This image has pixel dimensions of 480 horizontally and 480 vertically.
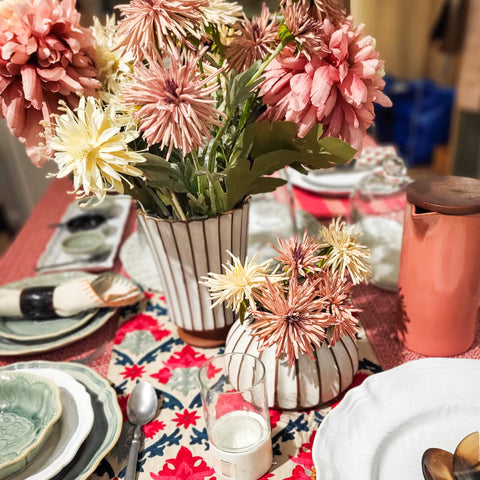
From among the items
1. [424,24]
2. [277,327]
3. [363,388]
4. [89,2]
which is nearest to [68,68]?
[277,327]

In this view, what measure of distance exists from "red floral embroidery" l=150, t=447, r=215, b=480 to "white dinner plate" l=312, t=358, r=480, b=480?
130mm

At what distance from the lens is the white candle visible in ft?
1.63

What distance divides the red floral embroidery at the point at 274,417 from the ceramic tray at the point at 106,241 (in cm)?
46

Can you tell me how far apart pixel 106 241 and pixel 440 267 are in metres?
0.66

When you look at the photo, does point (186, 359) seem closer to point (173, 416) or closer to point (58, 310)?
point (173, 416)

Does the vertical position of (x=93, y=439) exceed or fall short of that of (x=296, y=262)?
it falls short

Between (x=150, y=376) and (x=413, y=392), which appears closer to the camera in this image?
(x=413, y=392)

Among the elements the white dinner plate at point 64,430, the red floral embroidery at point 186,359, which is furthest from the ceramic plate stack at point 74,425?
the red floral embroidery at point 186,359

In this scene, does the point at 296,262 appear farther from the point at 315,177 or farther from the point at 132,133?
the point at 315,177

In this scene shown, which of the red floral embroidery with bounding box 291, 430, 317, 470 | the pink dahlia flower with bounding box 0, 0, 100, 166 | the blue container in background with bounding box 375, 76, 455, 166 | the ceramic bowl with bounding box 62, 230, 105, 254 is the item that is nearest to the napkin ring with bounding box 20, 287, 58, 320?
the ceramic bowl with bounding box 62, 230, 105, 254

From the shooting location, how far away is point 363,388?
56cm

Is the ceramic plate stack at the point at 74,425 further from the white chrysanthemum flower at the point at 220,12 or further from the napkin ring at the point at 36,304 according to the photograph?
the white chrysanthemum flower at the point at 220,12

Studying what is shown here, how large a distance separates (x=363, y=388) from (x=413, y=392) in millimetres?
58

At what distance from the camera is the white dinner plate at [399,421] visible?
49 cm
